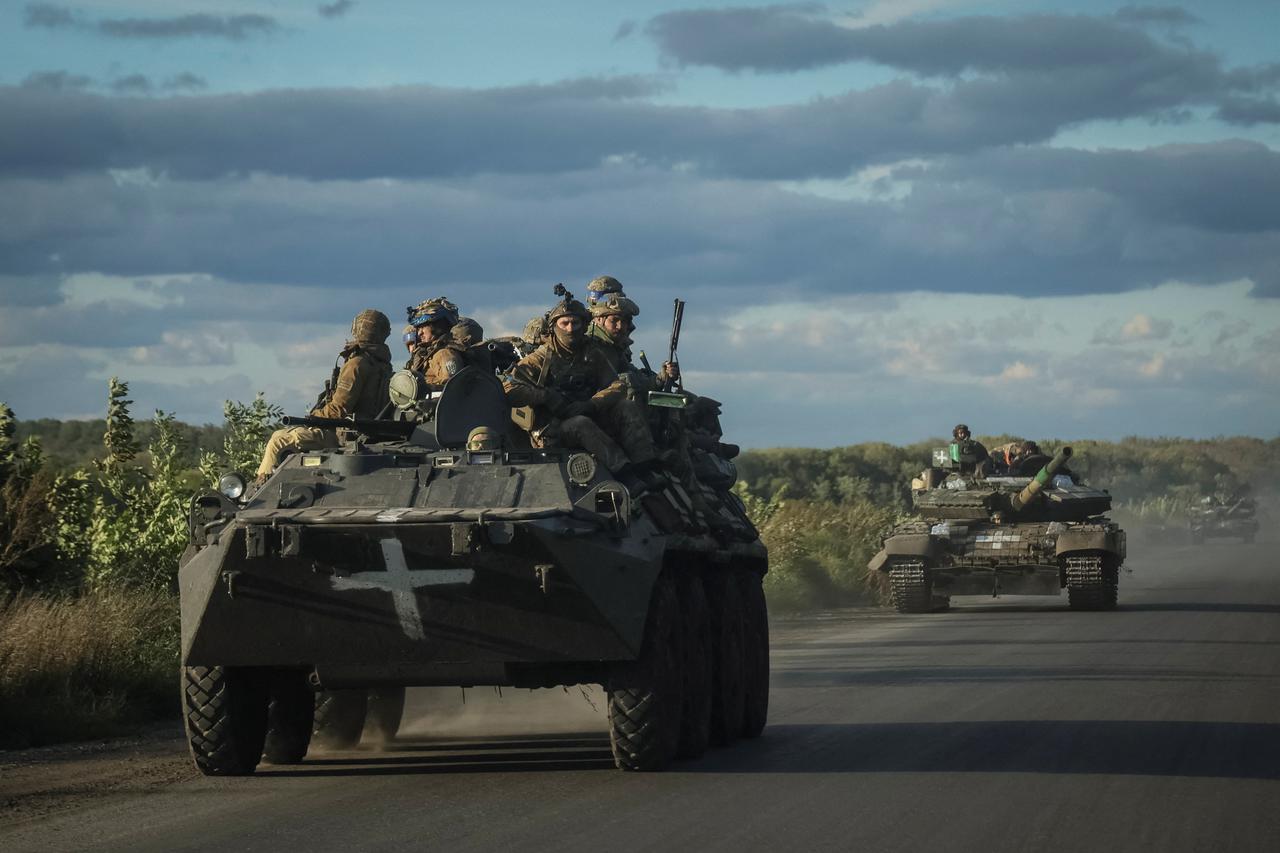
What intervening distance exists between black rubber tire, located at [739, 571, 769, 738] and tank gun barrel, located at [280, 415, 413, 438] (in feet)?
9.50

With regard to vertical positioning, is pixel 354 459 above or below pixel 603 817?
above

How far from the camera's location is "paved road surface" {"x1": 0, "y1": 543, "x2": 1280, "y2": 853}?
9133 mm

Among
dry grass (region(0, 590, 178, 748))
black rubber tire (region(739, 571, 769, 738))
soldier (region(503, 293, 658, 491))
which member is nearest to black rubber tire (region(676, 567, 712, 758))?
soldier (region(503, 293, 658, 491))

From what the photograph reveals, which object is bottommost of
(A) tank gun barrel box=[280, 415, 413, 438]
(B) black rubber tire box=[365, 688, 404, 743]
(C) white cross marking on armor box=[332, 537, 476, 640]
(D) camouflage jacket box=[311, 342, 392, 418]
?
(B) black rubber tire box=[365, 688, 404, 743]

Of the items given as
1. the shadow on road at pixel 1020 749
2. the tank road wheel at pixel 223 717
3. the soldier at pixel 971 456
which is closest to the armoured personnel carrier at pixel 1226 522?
the soldier at pixel 971 456

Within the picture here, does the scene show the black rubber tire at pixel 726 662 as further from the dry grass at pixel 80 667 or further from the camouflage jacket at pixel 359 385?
the dry grass at pixel 80 667

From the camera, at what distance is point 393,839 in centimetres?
899

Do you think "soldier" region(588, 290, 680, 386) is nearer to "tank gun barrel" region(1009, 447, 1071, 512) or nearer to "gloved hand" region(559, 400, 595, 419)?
"gloved hand" region(559, 400, 595, 419)

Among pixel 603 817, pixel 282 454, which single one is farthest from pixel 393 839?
pixel 282 454

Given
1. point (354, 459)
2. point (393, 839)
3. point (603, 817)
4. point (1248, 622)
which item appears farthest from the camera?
point (1248, 622)

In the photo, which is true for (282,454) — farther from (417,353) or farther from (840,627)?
(840,627)

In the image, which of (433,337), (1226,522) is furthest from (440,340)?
(1226,522)

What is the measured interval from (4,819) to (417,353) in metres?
4.27

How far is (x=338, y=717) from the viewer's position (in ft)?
44.6
